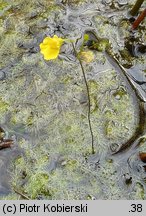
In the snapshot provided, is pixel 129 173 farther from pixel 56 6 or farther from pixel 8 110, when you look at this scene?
pixel 56 6

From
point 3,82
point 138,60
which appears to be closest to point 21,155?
point 3,82

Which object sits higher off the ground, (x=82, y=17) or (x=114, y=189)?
(x=82, y=17)

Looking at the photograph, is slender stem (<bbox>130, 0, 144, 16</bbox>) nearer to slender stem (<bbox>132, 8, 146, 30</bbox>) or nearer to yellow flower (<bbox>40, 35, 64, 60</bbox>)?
slender stem (<bbox>132, 8, 146, 30</bbox>)

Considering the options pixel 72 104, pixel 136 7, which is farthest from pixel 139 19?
pixel 72 104

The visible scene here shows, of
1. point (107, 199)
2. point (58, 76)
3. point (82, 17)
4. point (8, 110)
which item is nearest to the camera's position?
point (107, 199)

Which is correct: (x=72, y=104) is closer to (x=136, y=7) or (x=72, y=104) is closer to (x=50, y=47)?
(x=50, y=47)

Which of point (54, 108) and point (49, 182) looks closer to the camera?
point (49, 182)

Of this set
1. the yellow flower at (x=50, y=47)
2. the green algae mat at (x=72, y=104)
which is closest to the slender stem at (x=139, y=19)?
the green algae mat at (x=72, y=104)

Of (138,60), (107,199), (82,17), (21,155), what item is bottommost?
(107,199)
